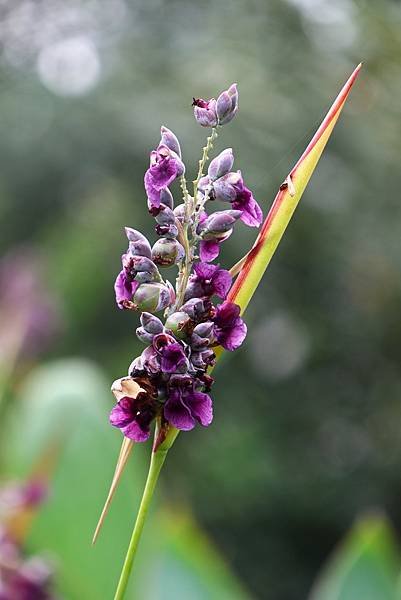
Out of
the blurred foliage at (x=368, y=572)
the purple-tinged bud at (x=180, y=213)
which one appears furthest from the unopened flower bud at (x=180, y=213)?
Answer: the blurred foliage at (x=368, y=572)

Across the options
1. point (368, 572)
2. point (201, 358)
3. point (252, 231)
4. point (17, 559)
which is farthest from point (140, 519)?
point (252, 231)

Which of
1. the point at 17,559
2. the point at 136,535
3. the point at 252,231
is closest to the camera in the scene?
the point at 136,535

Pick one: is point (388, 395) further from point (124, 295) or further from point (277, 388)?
point (124, 295)

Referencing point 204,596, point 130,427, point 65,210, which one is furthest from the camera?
point 65,210

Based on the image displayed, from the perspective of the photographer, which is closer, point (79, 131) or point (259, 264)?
point (259, 264)

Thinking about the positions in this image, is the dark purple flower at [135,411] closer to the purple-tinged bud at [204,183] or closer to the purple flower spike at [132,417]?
the purple flower spike at [132,417]

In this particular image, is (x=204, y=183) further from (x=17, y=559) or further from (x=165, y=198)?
(x=17, y=559)

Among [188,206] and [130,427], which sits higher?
[188,206]

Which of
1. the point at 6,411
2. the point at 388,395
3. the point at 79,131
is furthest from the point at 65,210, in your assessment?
the point at 6,411
